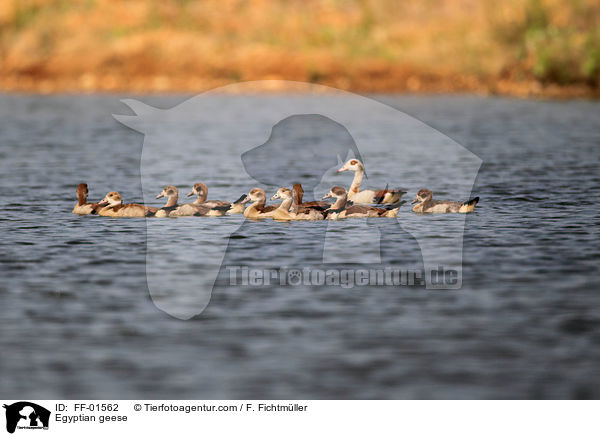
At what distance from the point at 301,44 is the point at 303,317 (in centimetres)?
4544

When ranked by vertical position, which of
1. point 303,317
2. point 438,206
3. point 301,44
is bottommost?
point 303,317

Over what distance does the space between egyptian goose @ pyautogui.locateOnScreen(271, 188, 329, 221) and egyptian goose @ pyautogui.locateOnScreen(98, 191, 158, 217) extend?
7.46ft

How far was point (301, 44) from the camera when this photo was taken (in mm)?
58156

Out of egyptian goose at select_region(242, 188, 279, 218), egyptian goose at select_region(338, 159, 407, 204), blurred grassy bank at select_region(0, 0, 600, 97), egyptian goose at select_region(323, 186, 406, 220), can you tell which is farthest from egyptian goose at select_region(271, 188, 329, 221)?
blurred grassy bank at select_region(0, 0, 600, 97)

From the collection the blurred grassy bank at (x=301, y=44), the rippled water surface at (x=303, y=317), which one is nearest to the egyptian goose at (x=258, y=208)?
the rippled water surface at (x=303, y=317)

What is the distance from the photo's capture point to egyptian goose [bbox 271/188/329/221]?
67.2ft

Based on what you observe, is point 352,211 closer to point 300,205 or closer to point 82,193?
point 300,205

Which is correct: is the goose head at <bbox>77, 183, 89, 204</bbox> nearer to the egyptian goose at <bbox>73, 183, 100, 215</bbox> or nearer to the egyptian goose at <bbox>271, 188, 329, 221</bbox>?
the egyptian goose at <bbox>73, 183, 100, 215</bbox>

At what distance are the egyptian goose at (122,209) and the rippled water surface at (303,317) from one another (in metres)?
0.31

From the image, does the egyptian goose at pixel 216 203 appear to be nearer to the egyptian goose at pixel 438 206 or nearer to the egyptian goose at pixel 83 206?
the egyptian goose at pixel 83 206

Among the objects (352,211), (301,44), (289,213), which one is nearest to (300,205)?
(289,213)

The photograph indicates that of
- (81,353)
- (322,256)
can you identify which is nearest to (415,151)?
(322,256)
